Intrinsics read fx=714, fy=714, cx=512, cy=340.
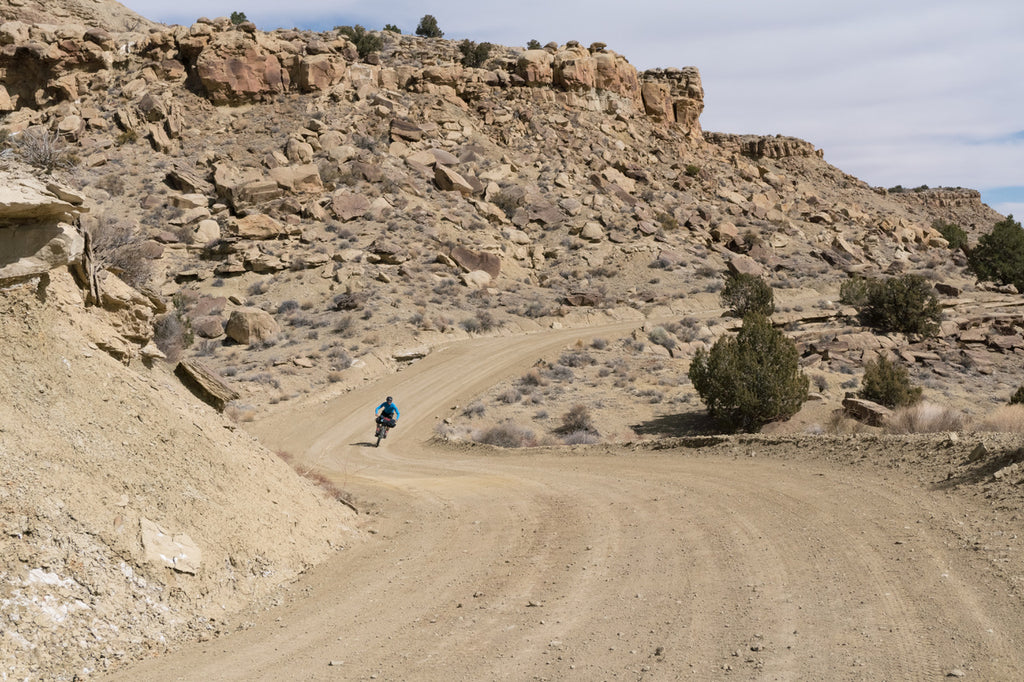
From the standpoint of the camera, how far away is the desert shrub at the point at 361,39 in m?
65.3

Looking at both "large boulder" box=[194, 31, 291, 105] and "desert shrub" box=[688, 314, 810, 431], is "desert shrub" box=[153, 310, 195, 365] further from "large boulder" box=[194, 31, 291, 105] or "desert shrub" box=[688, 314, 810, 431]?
"large boulder" box=[194, 31, 291, 105]

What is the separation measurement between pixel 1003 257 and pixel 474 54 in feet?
160

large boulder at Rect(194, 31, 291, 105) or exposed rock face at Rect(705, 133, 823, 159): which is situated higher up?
exposed rock face at Rect(705, 133, 823, 159)

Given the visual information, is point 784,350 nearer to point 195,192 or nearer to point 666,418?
point 666,418

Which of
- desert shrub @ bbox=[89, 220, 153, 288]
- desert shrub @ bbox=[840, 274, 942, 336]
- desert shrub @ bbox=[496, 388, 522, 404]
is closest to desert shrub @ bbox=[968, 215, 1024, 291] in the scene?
desert shrub @ bbox=[840, 274, 942, 336]

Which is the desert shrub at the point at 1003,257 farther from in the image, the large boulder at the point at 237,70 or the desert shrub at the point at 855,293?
the large boulder at the point at 237,70

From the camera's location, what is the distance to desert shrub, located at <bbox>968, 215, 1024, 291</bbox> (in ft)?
174

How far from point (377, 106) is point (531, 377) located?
121ft

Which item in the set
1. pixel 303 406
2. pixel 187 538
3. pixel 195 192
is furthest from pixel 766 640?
pixel 195 192

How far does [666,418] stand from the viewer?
907 inches

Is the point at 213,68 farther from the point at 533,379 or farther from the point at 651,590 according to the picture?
the point at 651,590

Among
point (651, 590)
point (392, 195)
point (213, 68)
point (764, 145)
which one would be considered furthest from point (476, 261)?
point (764, 145)

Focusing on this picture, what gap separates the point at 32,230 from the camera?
26.2 ft

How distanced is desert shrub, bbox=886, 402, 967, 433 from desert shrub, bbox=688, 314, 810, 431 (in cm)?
315
